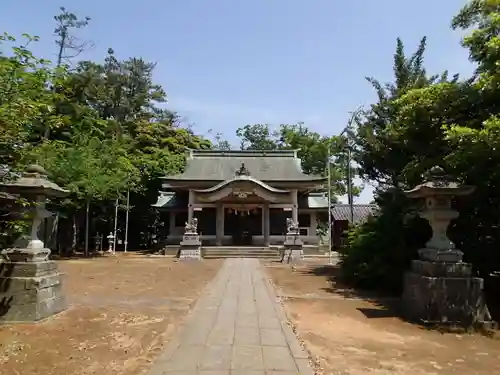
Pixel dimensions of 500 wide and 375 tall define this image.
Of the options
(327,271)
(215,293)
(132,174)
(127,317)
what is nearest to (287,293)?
(215,293)

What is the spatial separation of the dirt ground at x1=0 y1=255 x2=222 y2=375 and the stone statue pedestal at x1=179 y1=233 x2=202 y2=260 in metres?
10.4

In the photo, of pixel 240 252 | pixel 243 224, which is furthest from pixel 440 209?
pixel 243 224

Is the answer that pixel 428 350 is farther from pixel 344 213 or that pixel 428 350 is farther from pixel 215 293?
pixel 344 213

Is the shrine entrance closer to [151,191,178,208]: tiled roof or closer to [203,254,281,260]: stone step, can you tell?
[203,254,281,260]: stone step

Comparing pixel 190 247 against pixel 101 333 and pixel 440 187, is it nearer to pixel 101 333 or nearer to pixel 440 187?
pixel 101 333

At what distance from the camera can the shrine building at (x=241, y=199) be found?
25.1 m

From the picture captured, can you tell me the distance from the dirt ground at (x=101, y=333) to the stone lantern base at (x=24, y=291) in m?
0.28

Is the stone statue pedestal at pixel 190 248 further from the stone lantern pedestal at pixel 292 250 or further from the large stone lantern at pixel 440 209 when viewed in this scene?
the large stone lantern at pixel 440 209

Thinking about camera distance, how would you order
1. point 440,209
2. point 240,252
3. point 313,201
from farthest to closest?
point 313,201
point 240,252
point 440,209

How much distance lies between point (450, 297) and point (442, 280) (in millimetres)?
329

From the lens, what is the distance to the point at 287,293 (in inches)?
421

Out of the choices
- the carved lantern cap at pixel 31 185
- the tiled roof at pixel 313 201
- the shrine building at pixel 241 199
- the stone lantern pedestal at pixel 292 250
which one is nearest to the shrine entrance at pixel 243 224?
the shrine building at pixel 241 199

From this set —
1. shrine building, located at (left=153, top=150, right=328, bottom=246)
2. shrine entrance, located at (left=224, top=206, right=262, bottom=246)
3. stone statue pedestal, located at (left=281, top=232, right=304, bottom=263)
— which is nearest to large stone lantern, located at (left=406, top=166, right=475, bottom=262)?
stone statue pedestal, located at (left=281, top=232, right=304, bottom=263)

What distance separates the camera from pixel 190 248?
873 inches
